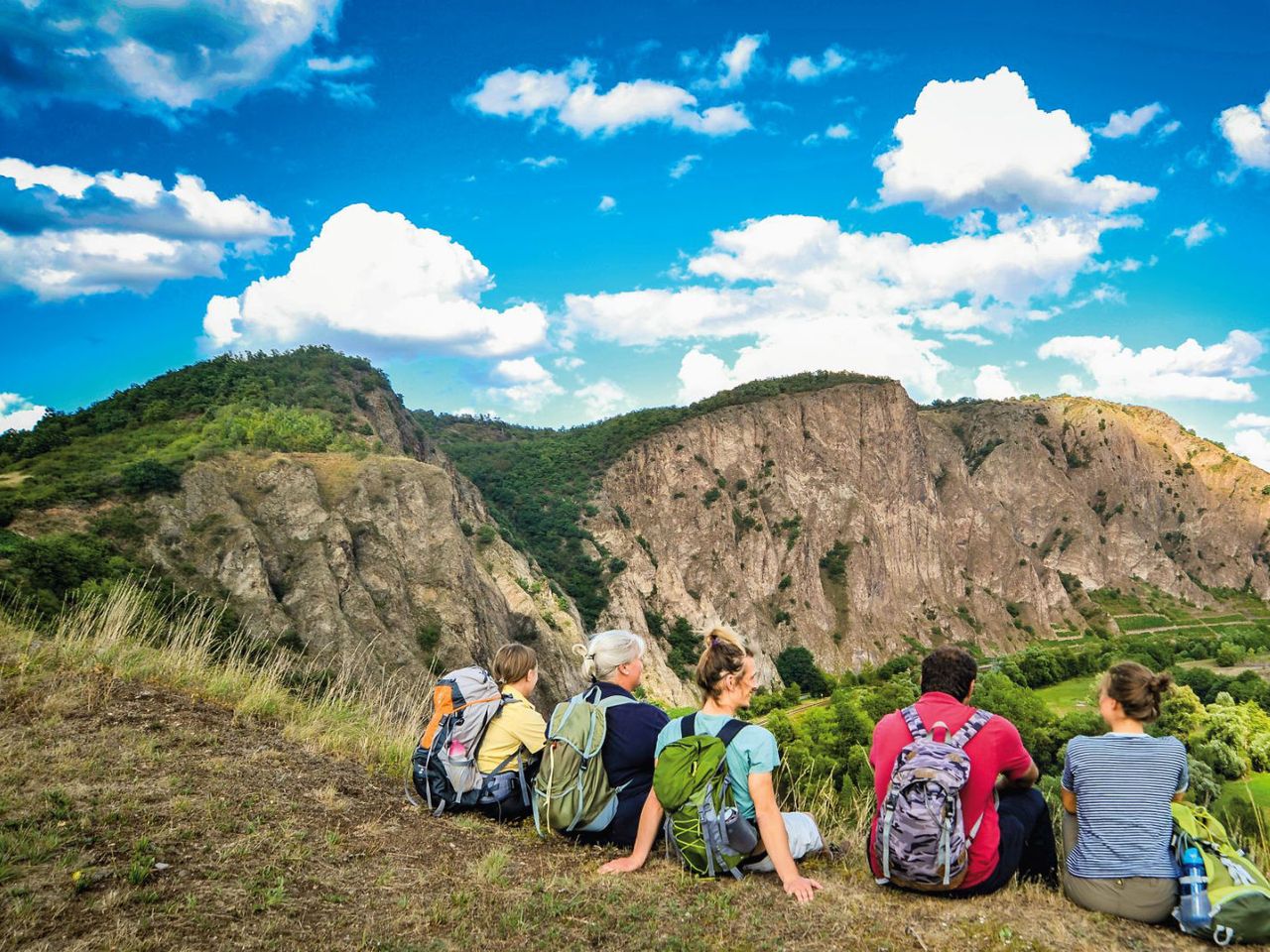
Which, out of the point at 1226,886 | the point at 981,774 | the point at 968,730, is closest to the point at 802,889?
the point at 981,774

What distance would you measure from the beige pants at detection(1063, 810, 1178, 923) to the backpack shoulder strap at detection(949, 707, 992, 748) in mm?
1156

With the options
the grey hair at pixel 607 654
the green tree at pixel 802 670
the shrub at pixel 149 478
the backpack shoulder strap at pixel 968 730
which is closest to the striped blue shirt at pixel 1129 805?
the backpack shoulder strap at pixel 968 730

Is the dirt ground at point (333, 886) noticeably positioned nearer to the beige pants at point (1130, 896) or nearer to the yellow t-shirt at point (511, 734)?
the beige pants at point (1130, 896)

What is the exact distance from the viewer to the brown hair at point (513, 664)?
5598mm

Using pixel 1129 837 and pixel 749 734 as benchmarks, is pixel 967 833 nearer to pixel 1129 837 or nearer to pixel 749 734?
pixel 1129 837

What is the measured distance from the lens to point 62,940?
3117 mm

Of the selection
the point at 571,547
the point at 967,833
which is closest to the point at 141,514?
the point at 967,833

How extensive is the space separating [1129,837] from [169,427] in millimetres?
33839

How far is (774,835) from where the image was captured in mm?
4312

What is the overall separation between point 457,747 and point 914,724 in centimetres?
330

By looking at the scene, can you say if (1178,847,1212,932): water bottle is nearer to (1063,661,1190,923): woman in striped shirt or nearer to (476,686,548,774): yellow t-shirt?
(1063,661,1190,923): woman in striped shirt

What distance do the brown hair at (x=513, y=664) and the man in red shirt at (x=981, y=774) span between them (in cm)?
260

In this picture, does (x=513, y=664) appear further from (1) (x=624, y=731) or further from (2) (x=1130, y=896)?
(2) (x=1130, y=896)

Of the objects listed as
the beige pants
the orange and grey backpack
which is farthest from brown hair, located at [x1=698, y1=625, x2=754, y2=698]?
the beige pants
